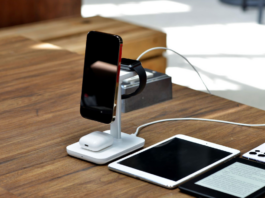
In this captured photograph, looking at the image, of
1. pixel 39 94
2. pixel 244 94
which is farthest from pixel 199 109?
pixel 244 94

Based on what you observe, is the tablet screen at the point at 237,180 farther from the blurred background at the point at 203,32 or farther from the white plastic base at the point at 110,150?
the blurred background at the point at 203,32

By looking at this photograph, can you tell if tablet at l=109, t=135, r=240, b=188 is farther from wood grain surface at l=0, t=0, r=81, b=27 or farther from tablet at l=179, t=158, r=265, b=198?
wood grain surface at l=0, t=0, r=81, b=27

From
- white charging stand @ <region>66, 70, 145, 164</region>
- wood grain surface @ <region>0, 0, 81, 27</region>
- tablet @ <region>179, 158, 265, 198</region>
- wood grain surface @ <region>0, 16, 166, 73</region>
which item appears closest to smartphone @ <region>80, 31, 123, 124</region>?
white charging stand @ <region>66, 70, 145, 164</region>

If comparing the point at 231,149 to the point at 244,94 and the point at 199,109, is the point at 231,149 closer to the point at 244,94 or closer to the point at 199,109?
the point at 199,109

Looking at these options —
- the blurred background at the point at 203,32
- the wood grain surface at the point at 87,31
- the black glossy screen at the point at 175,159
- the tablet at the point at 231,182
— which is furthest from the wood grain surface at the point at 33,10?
the tablet at the point at 231,182

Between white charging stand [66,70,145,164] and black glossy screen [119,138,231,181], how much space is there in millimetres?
32

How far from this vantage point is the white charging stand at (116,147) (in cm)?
100

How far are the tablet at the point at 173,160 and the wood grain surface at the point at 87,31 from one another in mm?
1245

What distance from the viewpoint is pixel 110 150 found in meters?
1.03

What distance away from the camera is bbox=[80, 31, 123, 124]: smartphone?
992 mm

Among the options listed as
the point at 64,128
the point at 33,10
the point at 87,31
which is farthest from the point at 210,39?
the point at 64,128

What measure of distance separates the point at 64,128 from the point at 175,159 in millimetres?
330

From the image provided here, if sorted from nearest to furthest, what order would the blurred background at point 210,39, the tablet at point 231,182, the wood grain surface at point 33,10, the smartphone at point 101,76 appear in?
the tablet at point 231,182 → the smartphone at point 101,76 → the wood grain surface at point 33,10 → the blurred background at point 210,39

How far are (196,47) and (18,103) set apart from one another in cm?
303
